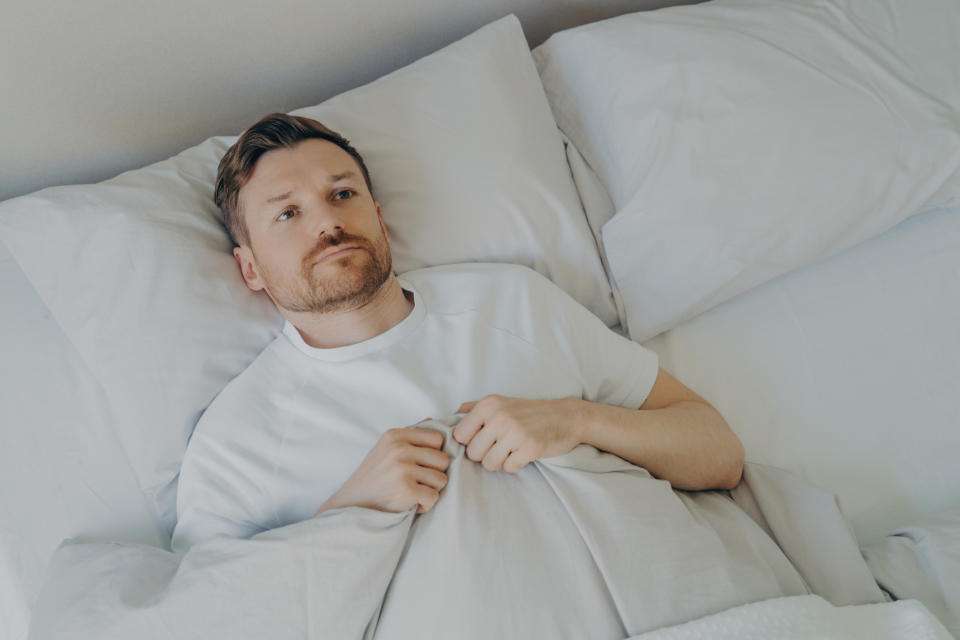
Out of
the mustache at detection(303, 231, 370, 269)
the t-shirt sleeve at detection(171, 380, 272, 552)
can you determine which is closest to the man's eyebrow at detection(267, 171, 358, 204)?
the mustache at detection(303, 231, 370, 269)

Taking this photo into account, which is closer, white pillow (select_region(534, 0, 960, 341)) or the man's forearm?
the man's forearm

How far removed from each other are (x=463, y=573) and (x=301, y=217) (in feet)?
2.03

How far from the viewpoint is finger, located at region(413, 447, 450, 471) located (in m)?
0.92

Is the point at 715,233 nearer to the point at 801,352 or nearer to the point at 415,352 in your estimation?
the point at 801,352

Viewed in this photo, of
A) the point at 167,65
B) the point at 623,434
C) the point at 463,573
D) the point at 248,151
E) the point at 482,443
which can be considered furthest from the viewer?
the point at 167,65

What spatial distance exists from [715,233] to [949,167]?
0.49 m

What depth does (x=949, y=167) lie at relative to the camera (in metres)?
1.32

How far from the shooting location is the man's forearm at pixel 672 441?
40.8 inches

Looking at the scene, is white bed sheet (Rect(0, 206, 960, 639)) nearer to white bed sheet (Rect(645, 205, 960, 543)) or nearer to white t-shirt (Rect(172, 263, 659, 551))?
white bed sheet (Rect(645, 205, 960, 543))

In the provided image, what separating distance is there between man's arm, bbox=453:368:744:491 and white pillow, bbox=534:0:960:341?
0.26 meters

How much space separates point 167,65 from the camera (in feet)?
4.17

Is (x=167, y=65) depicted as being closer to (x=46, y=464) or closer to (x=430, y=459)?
(x=46, y=464)

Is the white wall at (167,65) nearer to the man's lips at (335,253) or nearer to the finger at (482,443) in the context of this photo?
→ the man's lips at (335,253)

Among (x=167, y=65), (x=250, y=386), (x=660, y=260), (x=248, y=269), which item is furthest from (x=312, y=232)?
(x=660, y=260)
